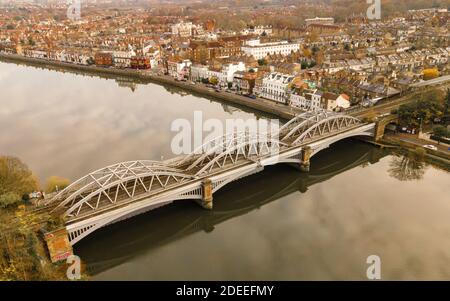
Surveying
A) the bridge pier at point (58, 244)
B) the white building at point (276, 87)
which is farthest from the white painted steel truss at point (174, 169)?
the white building at point (276, 87)

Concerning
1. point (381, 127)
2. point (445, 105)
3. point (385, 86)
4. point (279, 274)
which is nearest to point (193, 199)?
point (279, 274)

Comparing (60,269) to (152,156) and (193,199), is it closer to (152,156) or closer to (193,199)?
(193,199)

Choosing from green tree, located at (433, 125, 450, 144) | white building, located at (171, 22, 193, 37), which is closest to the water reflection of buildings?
green tree, located at (433, 125, 450, 144)

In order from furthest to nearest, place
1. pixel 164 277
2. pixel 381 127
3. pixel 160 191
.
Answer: pixel 381 127
pixel 160 191
pixel 164 277

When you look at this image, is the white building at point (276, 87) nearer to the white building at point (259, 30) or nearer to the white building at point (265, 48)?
the white building at point (265, 48)

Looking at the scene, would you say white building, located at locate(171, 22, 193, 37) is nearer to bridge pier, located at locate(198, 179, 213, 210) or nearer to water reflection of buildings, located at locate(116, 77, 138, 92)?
water reflection of buildings, located at locate(116, 77, 138, 92)

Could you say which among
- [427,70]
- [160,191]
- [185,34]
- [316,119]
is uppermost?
[185,34]
